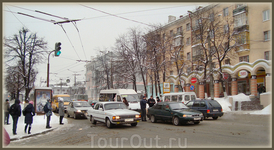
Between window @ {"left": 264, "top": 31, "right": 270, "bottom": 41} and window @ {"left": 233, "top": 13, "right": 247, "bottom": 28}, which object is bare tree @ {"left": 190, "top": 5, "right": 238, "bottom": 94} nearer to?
window @ {"left": 233, "top": 13, "right": 247, "bottom": 28}

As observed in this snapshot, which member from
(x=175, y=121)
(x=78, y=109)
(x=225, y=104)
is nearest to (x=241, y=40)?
(x=225, y=104)

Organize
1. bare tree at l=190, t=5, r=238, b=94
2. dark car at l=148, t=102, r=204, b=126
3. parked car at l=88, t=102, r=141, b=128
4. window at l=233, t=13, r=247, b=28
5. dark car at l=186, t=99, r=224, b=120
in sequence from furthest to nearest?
window at l=233, t=13, r=247, b=28
bare tree at l=190, t=5, r=238, b=94
dark car at l=186, t=99, r=224, b=120
dark car at l=148, t=102, r=204, b=126
parked car at l=88, t=102, r=141, b=128

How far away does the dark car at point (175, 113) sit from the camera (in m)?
13.1

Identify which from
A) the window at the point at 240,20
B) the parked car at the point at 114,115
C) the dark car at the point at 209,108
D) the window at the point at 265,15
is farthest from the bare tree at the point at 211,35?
the parked car at the point at 114,115

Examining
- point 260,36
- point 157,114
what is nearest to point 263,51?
point 260,36

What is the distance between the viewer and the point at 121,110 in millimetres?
13516

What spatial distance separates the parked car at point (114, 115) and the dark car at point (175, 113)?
2.11 m

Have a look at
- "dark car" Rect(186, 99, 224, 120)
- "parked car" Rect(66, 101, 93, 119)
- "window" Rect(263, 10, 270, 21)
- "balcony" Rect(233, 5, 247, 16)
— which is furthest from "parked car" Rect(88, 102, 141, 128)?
"balcony" Rect(233, 5, 247, 16)

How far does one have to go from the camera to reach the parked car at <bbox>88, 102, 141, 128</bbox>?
1242cm

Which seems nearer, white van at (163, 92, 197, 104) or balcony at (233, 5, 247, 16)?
white van at (163, 92, 197, 104)

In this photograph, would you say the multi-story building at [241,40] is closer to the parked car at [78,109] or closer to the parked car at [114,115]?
the parked car at [78,109]

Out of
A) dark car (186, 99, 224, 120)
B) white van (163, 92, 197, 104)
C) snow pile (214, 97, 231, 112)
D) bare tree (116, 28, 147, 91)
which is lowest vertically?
snow pile (214, 97, 231, 112)

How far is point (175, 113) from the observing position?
13.6 metres

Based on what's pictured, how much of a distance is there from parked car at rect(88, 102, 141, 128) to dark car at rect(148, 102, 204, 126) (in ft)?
6.94
